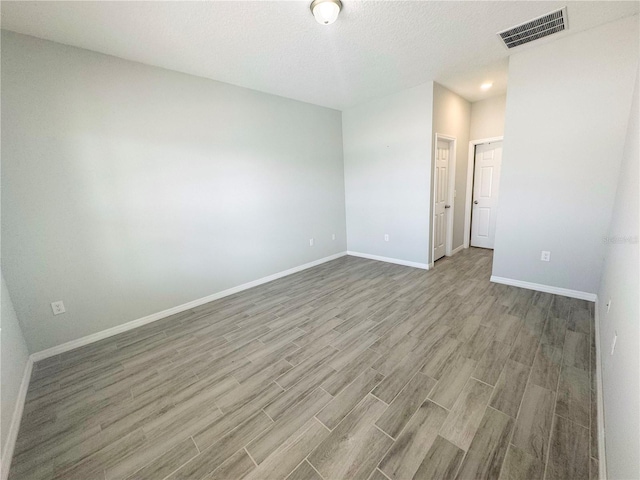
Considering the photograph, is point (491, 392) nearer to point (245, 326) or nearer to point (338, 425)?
point (338, 425)

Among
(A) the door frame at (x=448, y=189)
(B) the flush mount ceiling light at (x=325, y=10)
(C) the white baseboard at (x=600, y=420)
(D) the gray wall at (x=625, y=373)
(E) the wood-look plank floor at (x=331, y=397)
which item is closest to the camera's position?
(D) the gray wall at (x=625, y=373)

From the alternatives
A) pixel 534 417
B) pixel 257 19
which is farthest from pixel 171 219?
pixel 534 417

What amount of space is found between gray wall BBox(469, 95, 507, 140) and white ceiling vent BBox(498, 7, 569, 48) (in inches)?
77.1

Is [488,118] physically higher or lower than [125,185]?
higher

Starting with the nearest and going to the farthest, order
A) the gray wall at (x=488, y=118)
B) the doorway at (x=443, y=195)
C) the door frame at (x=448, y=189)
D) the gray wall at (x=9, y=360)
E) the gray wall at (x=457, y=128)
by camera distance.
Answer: the gray wall at (x=9, y=360)
the gray wall at (x=457, y=128)
the door frame at (x=448, y=189)
the doorway at (x=443, y=195)
the gray wall at (x=488, y=118)

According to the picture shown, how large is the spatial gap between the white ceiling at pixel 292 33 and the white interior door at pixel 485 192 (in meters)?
1.75

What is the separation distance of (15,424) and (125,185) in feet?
6.46

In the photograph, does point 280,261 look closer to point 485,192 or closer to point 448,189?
point 448,189

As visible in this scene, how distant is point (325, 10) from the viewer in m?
1.85

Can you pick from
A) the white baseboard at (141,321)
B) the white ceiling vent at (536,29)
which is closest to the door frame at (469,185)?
the white ceiling vent at (536,29)

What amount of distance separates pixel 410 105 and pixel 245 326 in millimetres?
3727

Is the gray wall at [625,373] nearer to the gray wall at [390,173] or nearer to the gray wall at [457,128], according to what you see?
the gray wall at [390,173]

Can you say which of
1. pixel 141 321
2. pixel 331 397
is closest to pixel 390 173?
pixel 331 397

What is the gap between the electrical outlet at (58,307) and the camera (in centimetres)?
233
